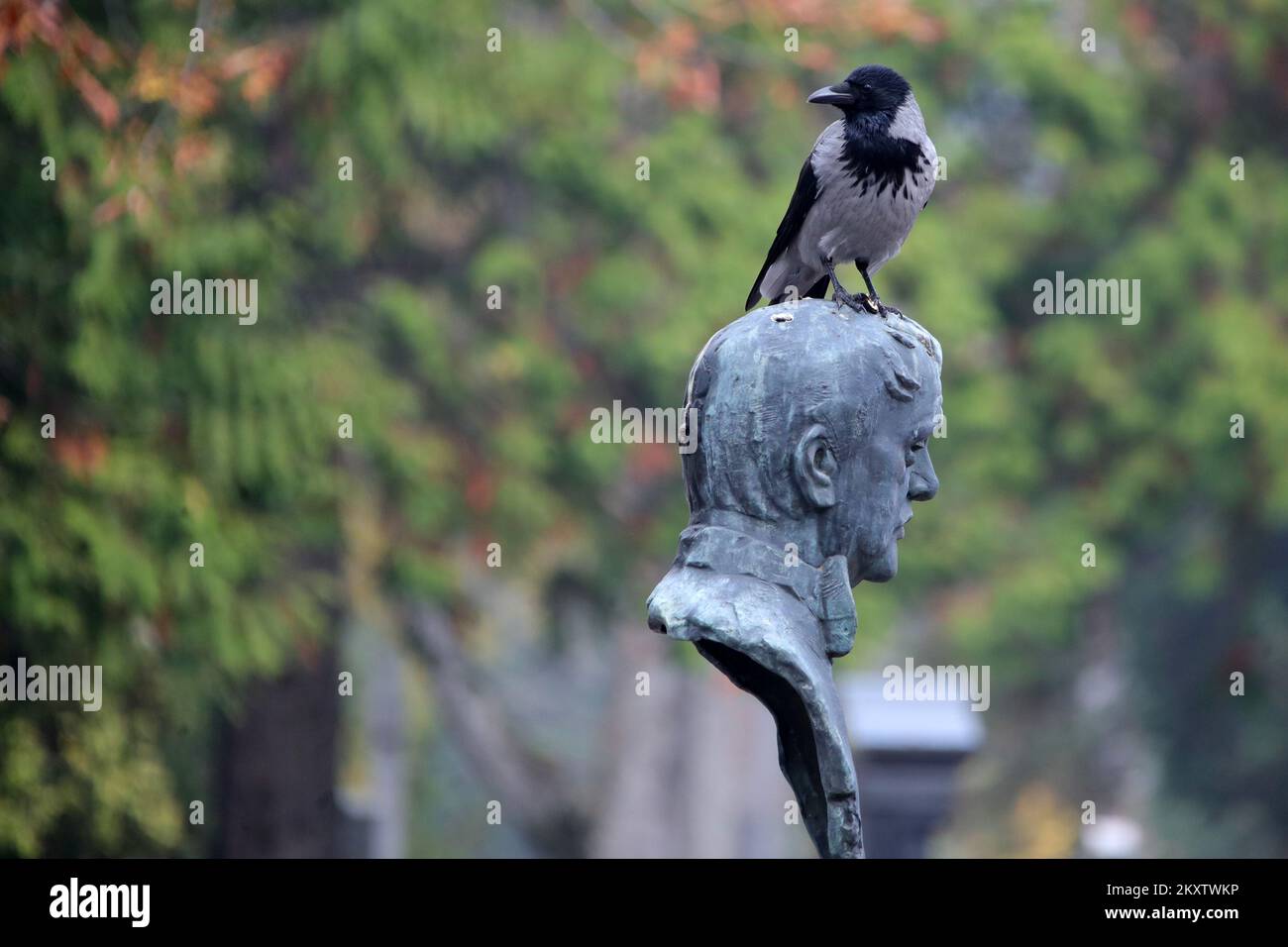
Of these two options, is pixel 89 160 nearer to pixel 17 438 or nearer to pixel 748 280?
pixel 17 438

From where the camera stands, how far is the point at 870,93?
5.25 meters

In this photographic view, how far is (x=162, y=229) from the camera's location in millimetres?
8664

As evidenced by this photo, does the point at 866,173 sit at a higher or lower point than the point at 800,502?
higher

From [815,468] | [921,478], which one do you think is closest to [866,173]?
[921,478]

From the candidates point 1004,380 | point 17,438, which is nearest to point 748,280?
point 1004,380

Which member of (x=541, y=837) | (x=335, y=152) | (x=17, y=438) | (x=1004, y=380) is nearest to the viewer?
(x=17, y=438)

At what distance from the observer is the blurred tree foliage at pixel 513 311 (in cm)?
860

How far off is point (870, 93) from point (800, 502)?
1.31 m

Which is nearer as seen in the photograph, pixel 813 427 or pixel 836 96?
pixel 813 427

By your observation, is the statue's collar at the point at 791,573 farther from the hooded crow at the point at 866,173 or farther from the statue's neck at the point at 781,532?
the hooded crow at the point at 866,173

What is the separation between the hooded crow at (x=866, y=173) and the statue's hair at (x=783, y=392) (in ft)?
1.99

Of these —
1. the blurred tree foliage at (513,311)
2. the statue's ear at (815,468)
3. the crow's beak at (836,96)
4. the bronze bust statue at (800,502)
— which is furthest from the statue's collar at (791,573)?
the blurred tree foliage at (513,311)

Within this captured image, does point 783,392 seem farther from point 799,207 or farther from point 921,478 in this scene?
point 799,207

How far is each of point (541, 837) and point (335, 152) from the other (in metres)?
6.45
